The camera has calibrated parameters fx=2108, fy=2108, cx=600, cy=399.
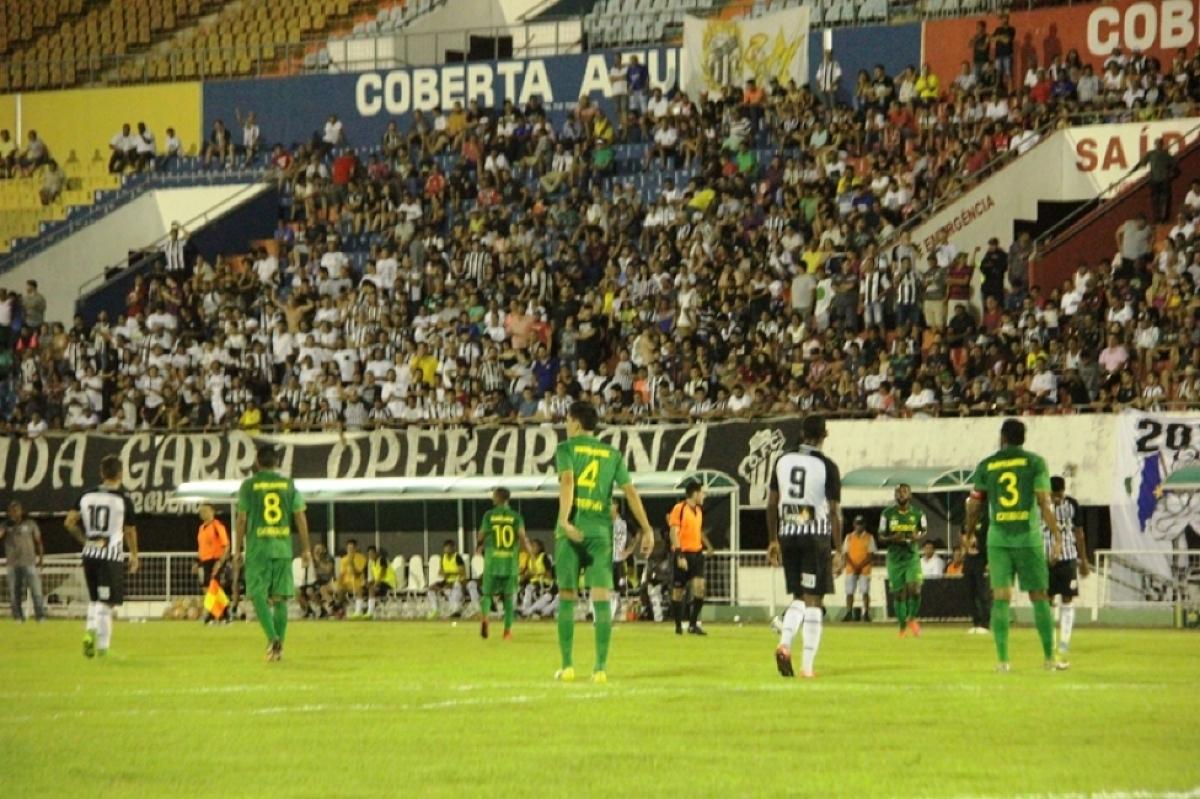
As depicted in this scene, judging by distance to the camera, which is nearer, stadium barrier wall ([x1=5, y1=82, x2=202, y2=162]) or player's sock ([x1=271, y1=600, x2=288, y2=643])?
player's sock ([x1=271, y1=600, x2=288, y2=643])

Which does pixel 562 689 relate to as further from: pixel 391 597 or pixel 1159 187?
pixel 1159 187

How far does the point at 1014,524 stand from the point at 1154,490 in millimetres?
13544

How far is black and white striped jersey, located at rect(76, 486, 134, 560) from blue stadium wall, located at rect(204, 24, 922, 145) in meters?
24.9

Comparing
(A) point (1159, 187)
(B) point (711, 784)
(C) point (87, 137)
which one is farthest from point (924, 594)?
(C) point (87, 137)

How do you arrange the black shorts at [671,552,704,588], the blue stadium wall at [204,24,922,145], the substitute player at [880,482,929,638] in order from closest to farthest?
the substitute player at [880,482,929,638] < the black shorts at [671,552,704,588] < the blue stadium wall at [204,24,922,145]

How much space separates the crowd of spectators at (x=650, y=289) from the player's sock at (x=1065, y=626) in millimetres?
11966

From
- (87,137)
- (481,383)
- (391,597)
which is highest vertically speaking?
(87,137)

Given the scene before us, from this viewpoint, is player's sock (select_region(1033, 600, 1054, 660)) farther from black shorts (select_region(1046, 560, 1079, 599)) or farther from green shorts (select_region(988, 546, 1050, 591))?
black shorts (select_region(1046, 560, 1079, 599))

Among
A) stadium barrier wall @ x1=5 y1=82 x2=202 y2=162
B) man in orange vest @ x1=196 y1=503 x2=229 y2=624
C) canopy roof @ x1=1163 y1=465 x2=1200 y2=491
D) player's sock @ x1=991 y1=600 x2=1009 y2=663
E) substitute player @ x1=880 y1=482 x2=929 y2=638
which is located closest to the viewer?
player's sock @ x1=991 y1=600 x2=1009 y2=663

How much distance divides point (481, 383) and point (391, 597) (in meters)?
4.26

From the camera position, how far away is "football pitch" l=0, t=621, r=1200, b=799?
411 inches

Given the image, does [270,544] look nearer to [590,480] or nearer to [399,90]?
[590,480]

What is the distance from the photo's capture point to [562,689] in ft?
53.4

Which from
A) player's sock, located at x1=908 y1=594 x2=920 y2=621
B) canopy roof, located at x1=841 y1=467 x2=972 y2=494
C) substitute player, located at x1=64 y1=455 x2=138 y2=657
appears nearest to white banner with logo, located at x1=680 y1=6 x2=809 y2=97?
canopy roof, located at x1=841 y1=467 x2=972 y2=494
